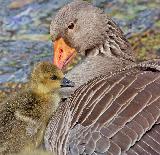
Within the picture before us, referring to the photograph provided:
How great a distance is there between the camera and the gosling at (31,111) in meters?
5.30

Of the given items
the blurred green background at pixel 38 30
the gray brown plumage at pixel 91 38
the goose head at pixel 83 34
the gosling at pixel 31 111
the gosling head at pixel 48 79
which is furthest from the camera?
the blurred green background at pixel 38 30

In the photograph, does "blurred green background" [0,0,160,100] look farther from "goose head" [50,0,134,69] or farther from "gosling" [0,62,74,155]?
"gosling" [0,62,74,155]

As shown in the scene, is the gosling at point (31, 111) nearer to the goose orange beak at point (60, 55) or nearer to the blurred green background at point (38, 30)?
the goose orange beak at point (60, 55)

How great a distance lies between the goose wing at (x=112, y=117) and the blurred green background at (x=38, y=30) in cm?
177

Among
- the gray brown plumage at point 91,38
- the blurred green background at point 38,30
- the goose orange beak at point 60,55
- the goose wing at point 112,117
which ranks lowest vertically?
the blurred green background at point 38,30

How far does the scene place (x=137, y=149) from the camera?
184 inches

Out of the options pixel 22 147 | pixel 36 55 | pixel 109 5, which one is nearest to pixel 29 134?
pixel 22 147

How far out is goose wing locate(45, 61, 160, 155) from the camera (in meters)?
4.71

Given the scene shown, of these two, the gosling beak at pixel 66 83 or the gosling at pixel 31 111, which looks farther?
the gosling beak at pixel 66 83

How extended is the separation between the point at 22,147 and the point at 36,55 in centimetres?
220

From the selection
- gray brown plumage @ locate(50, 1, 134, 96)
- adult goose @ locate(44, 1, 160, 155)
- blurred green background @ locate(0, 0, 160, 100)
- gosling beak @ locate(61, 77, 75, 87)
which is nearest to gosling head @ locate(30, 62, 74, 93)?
gosling beak @ locate(61, 77, 75, 87)

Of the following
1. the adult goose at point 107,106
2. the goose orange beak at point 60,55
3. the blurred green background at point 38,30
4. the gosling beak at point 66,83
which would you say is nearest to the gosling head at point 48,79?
the gosling beak at point 66,83

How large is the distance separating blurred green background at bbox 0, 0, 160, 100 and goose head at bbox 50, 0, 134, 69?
35.2 inches

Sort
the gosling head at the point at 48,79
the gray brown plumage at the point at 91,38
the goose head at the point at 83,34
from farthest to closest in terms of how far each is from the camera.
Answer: the goose head at the point at 83,34 → the gray brown plumage at the point at 91,38 → the gosling head at the point at 48,79
